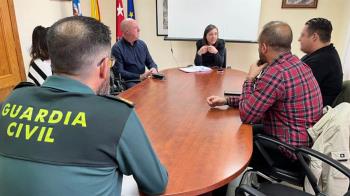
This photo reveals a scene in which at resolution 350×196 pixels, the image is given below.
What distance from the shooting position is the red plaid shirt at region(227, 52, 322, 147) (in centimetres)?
150

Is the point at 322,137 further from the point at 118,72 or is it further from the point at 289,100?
the point at 118,72

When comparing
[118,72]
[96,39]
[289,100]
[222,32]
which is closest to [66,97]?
[96,39]

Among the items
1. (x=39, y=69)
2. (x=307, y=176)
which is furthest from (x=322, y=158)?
(x=39, y=69)

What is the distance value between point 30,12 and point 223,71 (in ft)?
7.60

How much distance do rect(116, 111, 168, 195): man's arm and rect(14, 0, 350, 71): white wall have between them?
2.80 m

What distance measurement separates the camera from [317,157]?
4.40 ft

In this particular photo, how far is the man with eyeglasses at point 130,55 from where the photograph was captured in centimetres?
301

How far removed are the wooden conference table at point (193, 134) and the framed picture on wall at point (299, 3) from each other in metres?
2.11

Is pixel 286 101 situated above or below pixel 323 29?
below

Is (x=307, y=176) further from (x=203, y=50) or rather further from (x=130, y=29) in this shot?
(x=130, y=29)

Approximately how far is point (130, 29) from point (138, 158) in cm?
245

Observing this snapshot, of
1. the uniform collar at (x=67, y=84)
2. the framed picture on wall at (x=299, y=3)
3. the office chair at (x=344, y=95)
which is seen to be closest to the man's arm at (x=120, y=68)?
the office chair at (x=344, y=95)

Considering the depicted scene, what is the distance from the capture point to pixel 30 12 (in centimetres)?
315

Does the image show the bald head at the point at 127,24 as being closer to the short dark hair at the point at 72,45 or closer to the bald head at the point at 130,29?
the bald head at the point at 130,29
